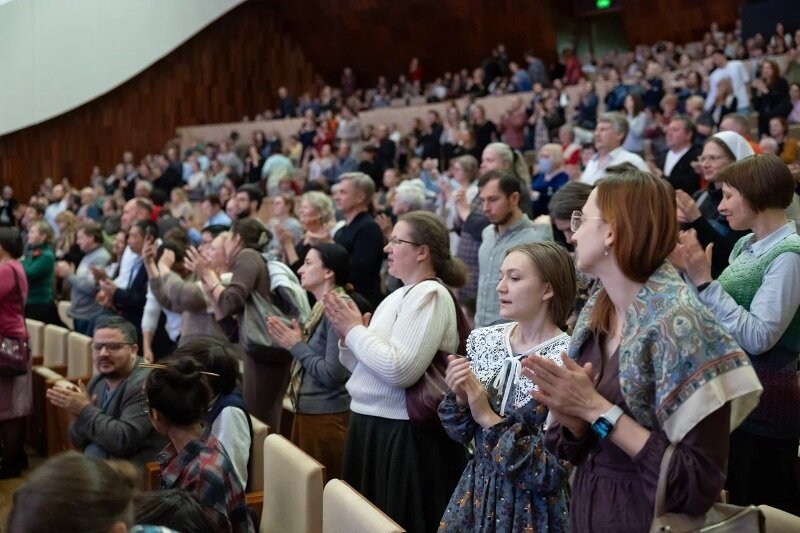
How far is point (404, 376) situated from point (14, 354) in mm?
2783

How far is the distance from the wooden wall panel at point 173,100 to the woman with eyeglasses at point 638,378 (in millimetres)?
14868

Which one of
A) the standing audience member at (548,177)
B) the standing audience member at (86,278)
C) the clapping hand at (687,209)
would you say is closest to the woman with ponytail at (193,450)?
the clapping hand at (687,209)

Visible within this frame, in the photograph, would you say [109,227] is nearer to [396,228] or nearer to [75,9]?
[396,228]

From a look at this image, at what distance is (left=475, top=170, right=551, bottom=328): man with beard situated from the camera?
3.81 m

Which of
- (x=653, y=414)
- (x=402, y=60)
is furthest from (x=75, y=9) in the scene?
(x=653, y=414)

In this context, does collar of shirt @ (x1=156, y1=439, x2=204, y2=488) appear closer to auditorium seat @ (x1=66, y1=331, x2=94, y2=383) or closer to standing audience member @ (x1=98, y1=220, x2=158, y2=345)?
auditorium seat @ (x1=66, y1=331, x2=94, y2=383)

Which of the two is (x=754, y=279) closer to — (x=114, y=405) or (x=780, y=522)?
(x=780, y=522)

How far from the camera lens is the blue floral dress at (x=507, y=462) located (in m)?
2.06

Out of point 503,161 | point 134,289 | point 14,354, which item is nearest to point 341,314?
point 503,161

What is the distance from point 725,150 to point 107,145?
15057 millimetres

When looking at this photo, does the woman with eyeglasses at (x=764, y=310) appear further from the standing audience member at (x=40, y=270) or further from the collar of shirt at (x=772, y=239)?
the standing audience member at (x=40, y=270)

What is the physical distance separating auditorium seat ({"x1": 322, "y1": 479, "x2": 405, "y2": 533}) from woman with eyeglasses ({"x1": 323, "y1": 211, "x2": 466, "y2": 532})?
44 centimetres

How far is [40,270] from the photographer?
5.86m

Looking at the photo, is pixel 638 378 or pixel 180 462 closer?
pixel 638 378
